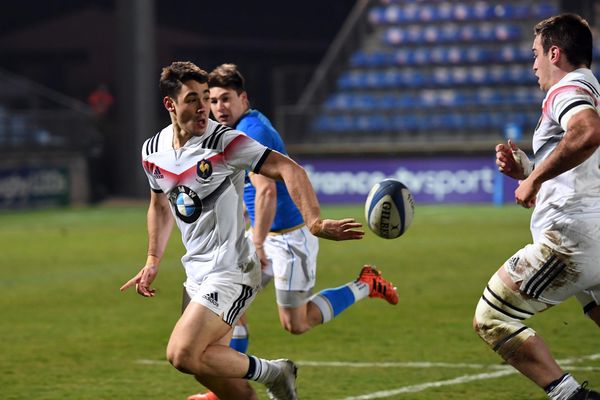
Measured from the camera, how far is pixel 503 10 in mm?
30859

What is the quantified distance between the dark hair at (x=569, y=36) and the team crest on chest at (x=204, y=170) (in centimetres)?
183

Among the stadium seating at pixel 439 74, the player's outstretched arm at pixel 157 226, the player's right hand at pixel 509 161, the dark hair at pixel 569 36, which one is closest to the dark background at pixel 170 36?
the stadium seating at pixel 439 74

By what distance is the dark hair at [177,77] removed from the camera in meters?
→ 6.14

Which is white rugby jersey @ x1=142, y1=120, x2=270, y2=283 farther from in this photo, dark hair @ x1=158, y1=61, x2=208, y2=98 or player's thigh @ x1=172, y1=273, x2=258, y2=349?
dark hair @ x1=158, y1=61, x2=208, y2=98

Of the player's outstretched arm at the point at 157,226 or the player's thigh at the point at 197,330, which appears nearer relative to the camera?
the player's thigh at the point at 197,330

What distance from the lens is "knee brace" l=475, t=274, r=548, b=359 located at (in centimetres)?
613

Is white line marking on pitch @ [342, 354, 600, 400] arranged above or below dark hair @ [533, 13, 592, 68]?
below

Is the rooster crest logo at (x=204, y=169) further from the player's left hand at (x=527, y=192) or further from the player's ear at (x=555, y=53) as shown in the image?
the player's ear at (x=555, y=53)

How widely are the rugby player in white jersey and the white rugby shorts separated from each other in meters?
1.42

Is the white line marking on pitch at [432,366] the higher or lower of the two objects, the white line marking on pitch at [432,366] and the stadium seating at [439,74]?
the lower

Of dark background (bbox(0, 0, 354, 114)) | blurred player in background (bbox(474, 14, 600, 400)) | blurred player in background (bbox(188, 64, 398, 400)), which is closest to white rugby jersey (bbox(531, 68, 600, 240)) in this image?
blurred player in background (bbox(474, 14, 600, 400))

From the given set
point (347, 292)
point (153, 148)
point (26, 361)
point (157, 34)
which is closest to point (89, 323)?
point (26, 361)

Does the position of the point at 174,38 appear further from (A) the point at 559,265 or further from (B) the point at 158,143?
(A) the point at 559,265

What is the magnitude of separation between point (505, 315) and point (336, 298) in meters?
2.64
